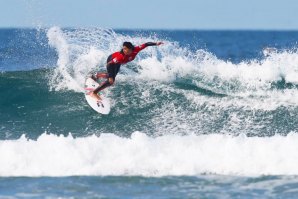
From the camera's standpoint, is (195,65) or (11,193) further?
(195,65)

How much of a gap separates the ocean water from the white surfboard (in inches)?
5.6

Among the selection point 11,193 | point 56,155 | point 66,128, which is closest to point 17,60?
point 66,128

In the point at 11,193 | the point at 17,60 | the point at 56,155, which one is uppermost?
the point at 17,60

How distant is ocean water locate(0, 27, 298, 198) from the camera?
436 inches

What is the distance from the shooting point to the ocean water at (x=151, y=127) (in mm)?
11070

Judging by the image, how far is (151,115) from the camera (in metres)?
14.9

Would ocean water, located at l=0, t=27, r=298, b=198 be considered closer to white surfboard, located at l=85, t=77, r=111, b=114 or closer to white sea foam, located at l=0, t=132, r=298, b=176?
white sea foam, located at l=0, t=132, r=298, b=176

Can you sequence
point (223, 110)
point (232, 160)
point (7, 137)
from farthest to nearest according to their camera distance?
1. point (223, 110)
2. point (7, 137)
3. point (232, 160)

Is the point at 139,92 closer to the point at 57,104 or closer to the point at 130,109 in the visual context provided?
the point at 130,109

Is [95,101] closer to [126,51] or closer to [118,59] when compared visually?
[118,59]

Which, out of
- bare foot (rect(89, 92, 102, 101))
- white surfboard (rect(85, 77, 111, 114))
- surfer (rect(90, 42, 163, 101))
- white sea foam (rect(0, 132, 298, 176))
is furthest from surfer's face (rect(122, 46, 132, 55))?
white sea foam (rect(0, 132, 298, 176))

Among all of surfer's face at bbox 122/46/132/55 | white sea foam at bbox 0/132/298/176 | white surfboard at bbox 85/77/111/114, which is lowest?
white sea foam at bbox 0/132/298/176

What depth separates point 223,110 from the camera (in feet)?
49.2

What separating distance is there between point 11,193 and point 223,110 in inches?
228
